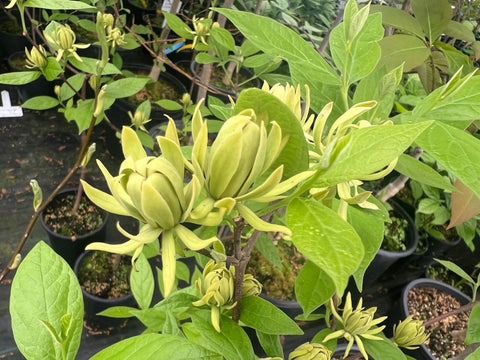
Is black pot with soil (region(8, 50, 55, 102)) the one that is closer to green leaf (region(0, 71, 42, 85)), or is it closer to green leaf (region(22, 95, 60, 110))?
green leaf (region(22, 95, 60, 110))

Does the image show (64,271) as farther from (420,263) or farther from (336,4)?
(336,4)

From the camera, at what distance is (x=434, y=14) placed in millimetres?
704

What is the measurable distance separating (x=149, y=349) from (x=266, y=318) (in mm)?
167

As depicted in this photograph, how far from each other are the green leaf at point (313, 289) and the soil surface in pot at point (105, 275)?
0.91 meters

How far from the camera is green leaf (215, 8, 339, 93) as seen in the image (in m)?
0.50

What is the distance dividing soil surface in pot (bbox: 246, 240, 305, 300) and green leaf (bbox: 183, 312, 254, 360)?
790 mm

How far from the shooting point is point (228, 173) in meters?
0.31

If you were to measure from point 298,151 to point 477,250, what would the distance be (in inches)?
70.3

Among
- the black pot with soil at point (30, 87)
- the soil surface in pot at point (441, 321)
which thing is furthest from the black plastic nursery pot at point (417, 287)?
the black pot with soil at point (30, 87)

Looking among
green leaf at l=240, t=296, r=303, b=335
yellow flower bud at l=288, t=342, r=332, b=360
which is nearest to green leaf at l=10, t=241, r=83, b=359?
green leaf at l=240, t=296, r=303, b=335

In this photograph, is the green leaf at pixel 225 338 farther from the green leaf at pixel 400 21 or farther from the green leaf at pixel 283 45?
the green leaf at pixel 400 21

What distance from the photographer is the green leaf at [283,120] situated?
0.32 metres

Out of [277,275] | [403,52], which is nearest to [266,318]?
[403,52]

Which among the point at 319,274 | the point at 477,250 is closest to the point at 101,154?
the point at 319,274
